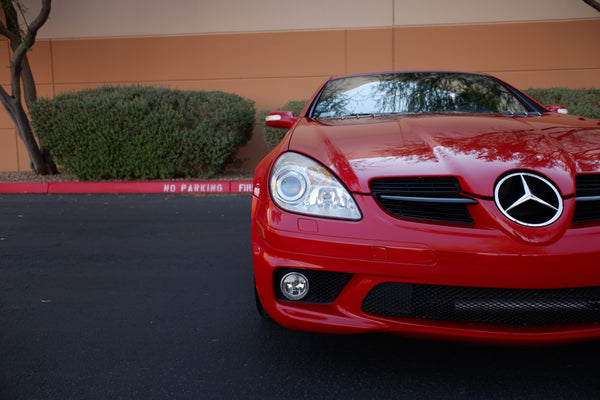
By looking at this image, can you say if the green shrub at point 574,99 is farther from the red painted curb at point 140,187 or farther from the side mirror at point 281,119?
the side mirror at point 281,119

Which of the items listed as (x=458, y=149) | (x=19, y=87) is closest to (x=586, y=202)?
(x=458, y=149)

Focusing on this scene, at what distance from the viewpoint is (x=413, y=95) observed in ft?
9.95

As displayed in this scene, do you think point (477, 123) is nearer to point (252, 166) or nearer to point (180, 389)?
point (180, 389)

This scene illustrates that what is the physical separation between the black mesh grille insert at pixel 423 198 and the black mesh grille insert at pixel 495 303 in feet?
0.81

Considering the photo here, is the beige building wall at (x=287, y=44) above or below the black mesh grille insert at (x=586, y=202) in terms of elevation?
above

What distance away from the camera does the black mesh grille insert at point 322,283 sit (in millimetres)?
1750

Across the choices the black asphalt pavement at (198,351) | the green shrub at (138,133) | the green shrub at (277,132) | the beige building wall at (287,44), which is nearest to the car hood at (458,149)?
the black asphalt pavement at (198,351)

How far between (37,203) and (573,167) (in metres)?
6.29

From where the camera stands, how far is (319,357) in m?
2.08

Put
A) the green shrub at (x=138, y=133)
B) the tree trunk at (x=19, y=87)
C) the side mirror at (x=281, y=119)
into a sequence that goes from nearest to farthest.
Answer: the side mirror at (x=281, y=119), the green shrub at (x=138, y=133), the tree trunk at (x=19, y=87)

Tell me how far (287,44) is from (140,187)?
4.33m

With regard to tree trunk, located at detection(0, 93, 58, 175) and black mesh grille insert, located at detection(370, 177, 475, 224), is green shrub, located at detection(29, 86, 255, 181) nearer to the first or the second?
tree trunk, located at detection(0, 93, 58, 175)

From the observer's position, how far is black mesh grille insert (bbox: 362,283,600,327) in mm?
1656

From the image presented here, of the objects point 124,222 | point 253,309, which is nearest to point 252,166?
point 124,222
